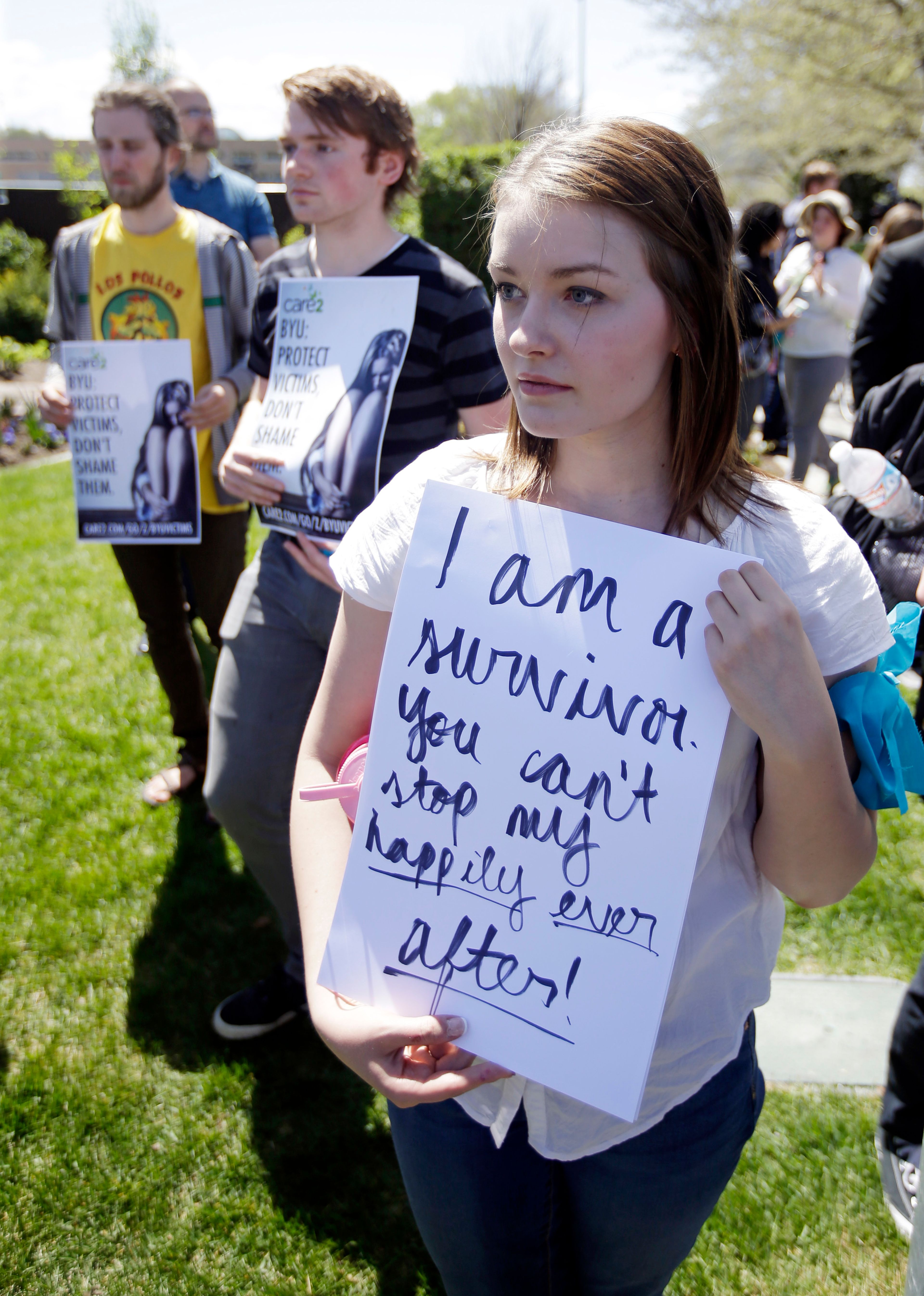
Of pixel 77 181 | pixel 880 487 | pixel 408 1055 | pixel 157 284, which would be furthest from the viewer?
pixel 77 181

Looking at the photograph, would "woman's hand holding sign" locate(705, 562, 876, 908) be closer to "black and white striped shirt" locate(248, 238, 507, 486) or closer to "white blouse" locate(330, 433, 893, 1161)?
"white blouse" locate(330, 433, 893, 1161)

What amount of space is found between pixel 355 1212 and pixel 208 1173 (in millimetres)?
370

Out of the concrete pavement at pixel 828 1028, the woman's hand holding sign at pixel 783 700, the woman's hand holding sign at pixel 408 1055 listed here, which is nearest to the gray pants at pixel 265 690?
the woman's hand holding sign at pixel 408 1055

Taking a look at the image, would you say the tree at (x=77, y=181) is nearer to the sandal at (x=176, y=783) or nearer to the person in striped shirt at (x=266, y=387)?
the sandal at (x=176, y=783)

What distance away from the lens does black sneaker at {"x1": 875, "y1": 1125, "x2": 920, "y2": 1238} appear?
1920 mm

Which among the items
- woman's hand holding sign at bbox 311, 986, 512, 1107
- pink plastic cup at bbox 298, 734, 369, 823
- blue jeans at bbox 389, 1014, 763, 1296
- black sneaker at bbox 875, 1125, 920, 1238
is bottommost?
black sneaker at bbox 875, 1125, 920, 1238

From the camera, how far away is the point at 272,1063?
238cm

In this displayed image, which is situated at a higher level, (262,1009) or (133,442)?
(133,442)

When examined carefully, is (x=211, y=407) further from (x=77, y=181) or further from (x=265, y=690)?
(x=77, y=181)

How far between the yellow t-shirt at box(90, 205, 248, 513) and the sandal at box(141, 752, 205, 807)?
3.86 ft

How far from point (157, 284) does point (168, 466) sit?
60cm

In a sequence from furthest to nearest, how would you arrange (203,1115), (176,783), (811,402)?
(811,402) → (176,783) → (203,1115)

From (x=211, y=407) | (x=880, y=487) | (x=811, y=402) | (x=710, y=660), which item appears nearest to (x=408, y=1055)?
(x=710, y=660)

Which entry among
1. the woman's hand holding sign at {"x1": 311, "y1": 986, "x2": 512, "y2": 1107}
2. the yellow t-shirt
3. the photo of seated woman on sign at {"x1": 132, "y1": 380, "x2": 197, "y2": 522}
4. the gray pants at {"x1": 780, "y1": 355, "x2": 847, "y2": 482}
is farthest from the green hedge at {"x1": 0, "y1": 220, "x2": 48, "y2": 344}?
the woman's hand holding sign at {"x1": 311, "y1": 986, "x2": 512, "y2": 1107}
